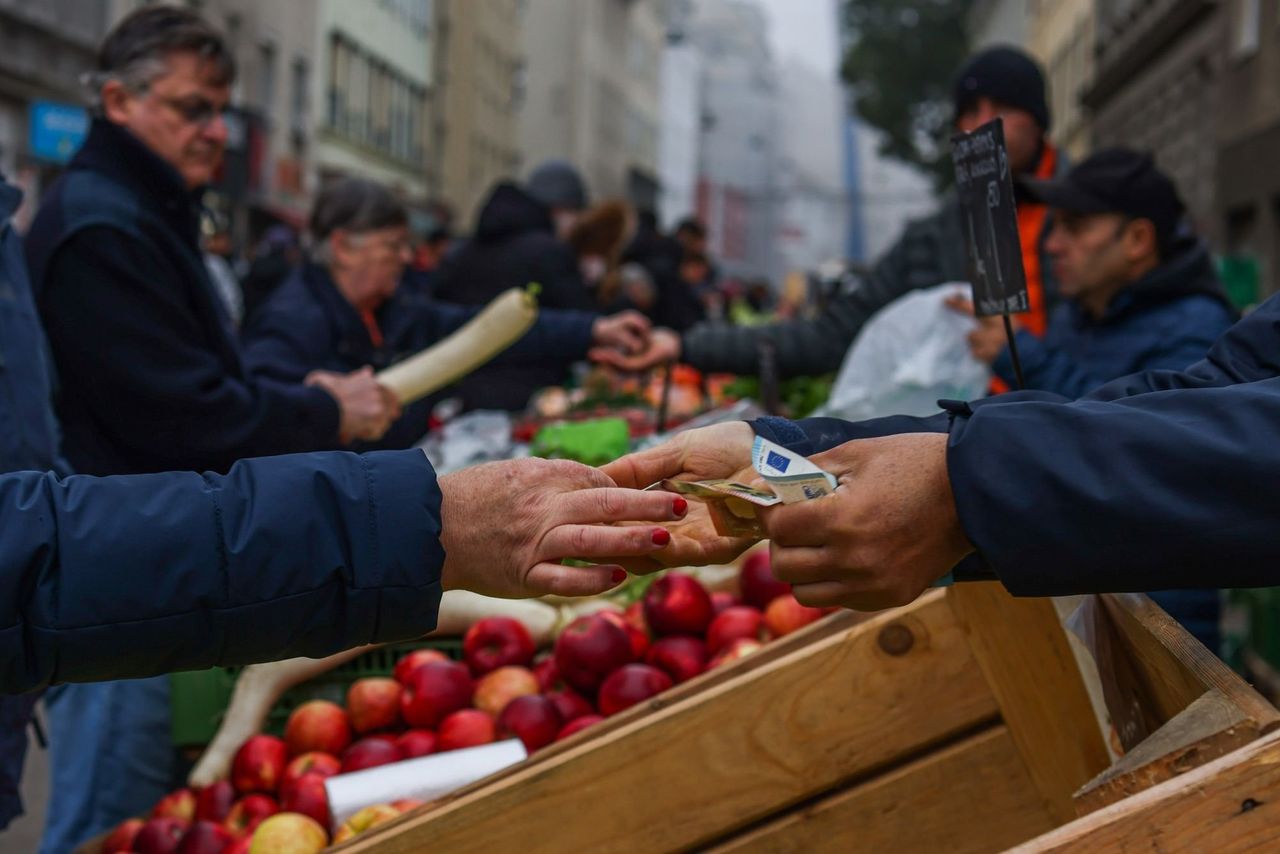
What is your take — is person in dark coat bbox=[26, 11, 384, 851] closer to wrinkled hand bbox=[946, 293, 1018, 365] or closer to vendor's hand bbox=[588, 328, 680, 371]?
vendor's hand bbox=[588, 328, 680, 371]

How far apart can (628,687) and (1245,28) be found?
696 inches

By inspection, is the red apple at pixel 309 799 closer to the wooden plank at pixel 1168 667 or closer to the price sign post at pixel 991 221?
the price sign post at pixel 991 221

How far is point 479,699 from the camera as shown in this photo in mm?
3771

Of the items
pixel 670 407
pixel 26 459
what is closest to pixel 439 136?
pixel 670 407

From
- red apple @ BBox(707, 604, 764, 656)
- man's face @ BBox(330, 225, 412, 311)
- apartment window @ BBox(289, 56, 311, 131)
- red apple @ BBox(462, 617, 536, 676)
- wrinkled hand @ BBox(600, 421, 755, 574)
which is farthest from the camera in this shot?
apartment window @ BBox(289, 56, 311, 131)

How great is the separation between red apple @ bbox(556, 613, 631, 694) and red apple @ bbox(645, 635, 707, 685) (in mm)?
92

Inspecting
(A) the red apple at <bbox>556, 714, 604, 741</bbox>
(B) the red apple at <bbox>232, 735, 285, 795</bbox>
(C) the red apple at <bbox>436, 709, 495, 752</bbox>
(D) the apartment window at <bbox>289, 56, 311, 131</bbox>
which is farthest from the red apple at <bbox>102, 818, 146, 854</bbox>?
(D) the apartment window at <bbox>289, 56, 311, 131</bbox>

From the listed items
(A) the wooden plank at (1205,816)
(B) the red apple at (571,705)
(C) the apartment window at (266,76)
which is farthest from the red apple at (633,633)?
(C) the apartment window at (266,76)

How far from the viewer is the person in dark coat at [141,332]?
3.67 metres

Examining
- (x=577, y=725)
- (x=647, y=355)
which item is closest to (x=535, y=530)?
(x=577, y=725)

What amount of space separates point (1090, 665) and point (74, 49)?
2409 centimetres

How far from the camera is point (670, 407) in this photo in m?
6.85

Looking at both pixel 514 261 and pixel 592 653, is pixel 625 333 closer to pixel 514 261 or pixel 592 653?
pixel 514 261

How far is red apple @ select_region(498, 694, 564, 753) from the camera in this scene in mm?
3473
